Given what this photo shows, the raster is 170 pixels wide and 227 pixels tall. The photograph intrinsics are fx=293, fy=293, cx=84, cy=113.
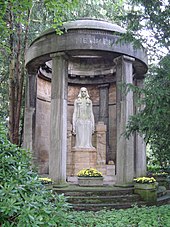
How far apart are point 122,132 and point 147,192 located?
2115 millimetres

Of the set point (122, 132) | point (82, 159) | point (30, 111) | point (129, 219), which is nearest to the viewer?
point (129, 219)

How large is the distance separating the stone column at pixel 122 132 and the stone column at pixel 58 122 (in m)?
1.90

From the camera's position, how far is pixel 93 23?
1083 centimetres

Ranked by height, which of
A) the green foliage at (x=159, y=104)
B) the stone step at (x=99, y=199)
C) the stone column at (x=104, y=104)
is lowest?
the stone step at (x=99, y=199)

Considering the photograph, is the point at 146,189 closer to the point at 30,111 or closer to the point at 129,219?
the point at 129,219

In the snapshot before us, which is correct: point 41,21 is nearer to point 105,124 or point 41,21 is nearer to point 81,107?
point 81,107

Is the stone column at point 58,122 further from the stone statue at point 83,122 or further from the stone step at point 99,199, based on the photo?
the stone statue at point 83,122

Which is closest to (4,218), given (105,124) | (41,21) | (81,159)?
(81,159)

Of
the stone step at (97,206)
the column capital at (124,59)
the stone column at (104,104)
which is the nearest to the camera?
the stone step at (97,206)

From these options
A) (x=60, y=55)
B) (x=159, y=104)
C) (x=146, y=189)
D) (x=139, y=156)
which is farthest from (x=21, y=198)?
(x=139, y=156)

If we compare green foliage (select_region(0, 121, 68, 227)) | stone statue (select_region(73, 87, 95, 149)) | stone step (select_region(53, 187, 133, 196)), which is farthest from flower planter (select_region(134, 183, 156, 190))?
green foliage (select_region(0, 121, 68, 227))

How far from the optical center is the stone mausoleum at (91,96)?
10.1 m

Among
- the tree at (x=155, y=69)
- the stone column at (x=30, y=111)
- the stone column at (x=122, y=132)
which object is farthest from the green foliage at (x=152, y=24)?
the stone column at (x=30, y=111)

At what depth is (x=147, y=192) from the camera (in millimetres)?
9227
